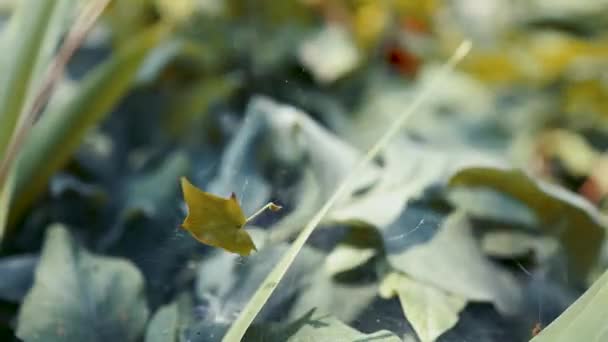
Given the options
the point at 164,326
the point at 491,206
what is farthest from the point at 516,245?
the point at 164,326

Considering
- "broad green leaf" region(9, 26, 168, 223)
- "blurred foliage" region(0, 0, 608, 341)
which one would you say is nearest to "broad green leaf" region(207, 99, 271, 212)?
"blurred foliage" region(0, 0, 608, 341)

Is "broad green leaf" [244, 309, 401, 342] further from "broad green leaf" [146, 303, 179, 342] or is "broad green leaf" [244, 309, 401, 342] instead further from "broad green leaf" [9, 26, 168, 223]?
"broad green leaf" [9, 26, 168, 223]

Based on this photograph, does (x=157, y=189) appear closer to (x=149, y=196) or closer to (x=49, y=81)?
(x=149, y=196)

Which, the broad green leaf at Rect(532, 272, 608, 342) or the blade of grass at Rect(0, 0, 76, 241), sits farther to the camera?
the blade of grass at Rect(0, 0, 76, 241)

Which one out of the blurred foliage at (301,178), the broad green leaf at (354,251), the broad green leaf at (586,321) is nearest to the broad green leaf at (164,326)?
the blurred foliage at (301,178)

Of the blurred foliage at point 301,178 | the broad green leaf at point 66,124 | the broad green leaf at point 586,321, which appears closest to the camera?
the broad green leaf at point 586,321

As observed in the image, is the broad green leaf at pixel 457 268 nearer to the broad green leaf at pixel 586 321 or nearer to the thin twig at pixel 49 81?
the broad green leaf at pixel 586 321

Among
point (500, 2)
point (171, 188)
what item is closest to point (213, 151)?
point (171, 188)
